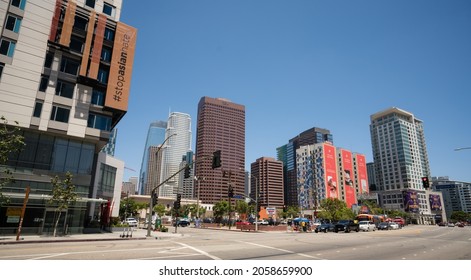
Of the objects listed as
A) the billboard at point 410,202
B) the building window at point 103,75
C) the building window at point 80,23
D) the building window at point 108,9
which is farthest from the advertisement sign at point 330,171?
the building window at point 80,23

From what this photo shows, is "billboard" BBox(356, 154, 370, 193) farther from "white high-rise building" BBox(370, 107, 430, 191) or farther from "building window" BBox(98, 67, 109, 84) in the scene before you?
Result: "building window" BBox(98, 67, 109, 84)

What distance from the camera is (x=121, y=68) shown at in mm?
35719

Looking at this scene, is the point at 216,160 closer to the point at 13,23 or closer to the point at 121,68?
the point at 121,68

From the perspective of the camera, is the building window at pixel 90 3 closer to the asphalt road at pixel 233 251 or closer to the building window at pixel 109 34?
the building window at pixel 109 34

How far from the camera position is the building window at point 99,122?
33.7 meters

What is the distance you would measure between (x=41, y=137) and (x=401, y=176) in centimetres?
20403

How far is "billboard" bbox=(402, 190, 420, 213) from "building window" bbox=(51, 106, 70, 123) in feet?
598

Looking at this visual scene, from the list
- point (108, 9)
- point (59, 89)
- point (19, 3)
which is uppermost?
point (108, 9)

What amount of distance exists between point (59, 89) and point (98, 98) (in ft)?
13.9

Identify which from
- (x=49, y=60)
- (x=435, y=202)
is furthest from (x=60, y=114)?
(x=435, y=202)

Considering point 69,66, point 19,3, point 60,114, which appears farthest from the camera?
point 69,66
